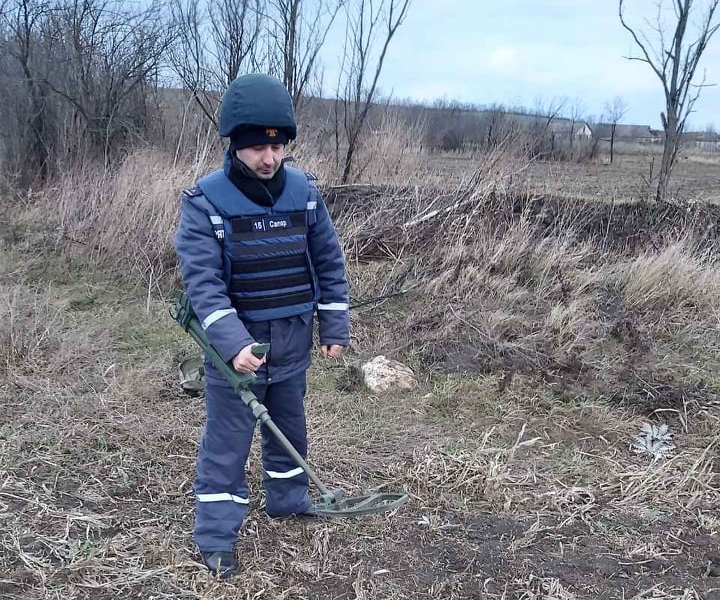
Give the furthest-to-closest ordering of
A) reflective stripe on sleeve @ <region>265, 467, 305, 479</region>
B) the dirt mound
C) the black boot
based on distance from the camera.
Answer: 1. the dirt mound
2. reflective stripe on sleeve @ <region>265, 467, 305, 479</region>
3. the black boot

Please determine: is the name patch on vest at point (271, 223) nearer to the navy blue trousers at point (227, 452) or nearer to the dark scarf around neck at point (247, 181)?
the dark scarf around neck at point (247, 181)

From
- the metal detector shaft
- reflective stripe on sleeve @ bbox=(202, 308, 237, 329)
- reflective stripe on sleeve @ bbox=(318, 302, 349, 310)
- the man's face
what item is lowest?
the metal detector shaft

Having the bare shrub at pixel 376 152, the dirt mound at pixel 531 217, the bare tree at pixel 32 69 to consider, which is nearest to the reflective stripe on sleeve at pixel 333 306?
the dirt mound at pixel 531 217

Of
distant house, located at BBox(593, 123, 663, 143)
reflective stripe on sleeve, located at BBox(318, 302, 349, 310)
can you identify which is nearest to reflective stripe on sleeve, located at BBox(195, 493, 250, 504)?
reflective stripe on sleeve, located at BBox(318, 302, 349, 310)

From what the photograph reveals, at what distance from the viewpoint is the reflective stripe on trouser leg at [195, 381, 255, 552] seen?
7.64ft

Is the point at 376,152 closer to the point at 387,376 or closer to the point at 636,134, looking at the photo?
the point at 387,376

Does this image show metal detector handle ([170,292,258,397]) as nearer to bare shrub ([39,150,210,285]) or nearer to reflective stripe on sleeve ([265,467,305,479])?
reflective stripe on sleeve ([265,467,305,479])

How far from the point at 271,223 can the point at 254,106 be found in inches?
14.9

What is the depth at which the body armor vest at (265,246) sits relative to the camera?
2182 millimetres

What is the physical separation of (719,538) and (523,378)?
4.98ft

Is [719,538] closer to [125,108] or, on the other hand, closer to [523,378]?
[523,378]

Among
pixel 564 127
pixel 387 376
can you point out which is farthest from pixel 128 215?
pixel 564 127

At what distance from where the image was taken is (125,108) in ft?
32.6

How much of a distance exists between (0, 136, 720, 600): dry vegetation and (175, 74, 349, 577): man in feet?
1.07
